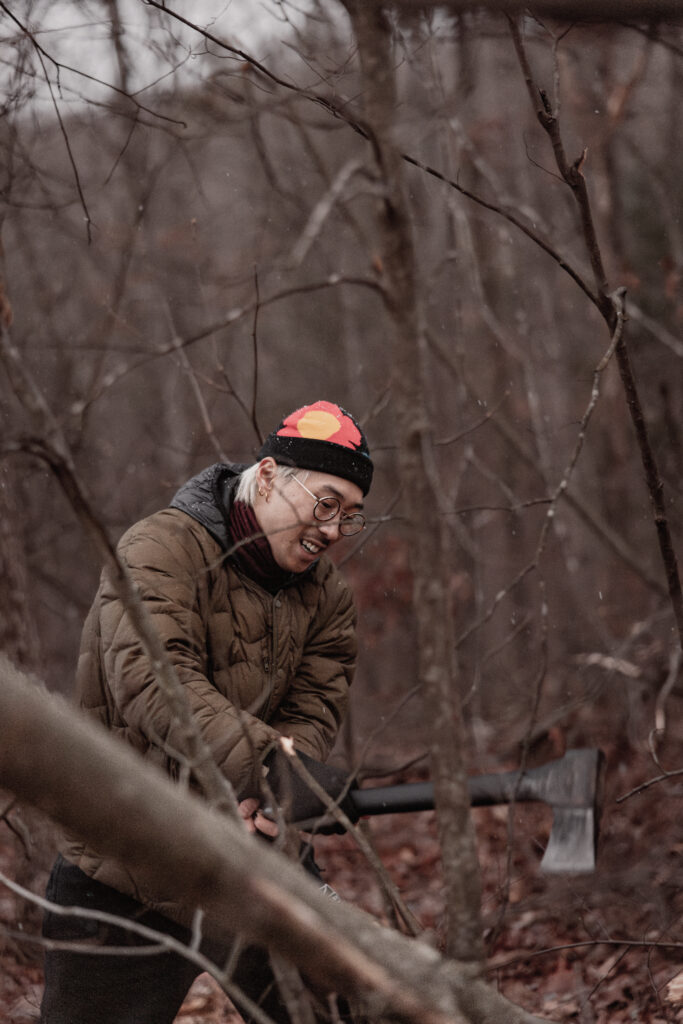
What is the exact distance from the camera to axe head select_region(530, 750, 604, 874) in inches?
128

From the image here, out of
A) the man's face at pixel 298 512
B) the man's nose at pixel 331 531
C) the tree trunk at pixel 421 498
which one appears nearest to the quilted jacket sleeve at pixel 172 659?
the man's face at pixel 298 512

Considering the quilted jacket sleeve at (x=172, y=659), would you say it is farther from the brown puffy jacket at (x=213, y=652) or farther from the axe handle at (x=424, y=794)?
the axe handle at (x=424, y=794)

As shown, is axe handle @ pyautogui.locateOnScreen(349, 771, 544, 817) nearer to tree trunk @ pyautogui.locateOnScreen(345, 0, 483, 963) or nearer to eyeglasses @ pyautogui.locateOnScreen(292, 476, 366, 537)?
eyeglasses @ pyautogui.locateOnScreen(292, 476, 366, 537)

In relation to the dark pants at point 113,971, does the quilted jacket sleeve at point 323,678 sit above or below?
above

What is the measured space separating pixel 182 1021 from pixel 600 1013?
1.82 meters

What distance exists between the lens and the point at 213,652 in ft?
9.98

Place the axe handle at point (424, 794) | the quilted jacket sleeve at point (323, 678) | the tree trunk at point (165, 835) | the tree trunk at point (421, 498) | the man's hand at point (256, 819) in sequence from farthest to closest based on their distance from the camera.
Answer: the quilted jacket sleeve at point (323, 678), the axe handle at point (424, 794), the man's hand at point (256, 819), the tree trunk at point (421, 498), the tree trunk at point (165, 835)

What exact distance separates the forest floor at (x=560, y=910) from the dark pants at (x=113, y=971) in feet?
1.90

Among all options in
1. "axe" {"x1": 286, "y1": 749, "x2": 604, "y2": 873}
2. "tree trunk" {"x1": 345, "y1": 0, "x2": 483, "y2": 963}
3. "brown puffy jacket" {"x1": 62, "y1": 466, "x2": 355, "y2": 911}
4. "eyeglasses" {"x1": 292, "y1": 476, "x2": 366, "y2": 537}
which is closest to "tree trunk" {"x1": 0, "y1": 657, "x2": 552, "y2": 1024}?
"tree trunk" {"x1": 345, "y1": 0, "x2": 483, "y2": 963}

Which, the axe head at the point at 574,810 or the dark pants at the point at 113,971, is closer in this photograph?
the dark pants at the point at 113,971

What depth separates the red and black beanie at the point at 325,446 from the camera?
10.1 feet

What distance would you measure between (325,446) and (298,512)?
0.71ft

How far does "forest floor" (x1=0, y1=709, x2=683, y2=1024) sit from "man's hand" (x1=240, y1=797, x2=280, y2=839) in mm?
285

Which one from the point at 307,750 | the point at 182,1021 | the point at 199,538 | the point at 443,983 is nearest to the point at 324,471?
the point at 199,538
